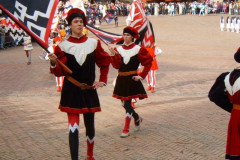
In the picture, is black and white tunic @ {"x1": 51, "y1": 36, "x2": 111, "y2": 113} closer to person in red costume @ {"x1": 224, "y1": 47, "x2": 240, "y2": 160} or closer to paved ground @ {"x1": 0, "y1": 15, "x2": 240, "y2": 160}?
paved ground @ {"x1": 0, "y1": 15, "x2": 240, "y2": 160}

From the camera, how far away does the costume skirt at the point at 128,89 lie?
6.35 metres

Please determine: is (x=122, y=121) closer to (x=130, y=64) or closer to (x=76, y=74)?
(x=130, y=64)

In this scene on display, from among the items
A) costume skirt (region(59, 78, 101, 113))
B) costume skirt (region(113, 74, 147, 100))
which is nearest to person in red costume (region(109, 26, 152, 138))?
costume skirt (region(113, 74, 147, 100))

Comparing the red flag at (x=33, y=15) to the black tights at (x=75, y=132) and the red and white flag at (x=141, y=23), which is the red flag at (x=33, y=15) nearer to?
the black tights at (x=75, y=132)

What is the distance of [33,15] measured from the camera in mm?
4398

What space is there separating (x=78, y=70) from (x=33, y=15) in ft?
2.85

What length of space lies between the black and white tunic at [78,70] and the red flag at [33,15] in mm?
363

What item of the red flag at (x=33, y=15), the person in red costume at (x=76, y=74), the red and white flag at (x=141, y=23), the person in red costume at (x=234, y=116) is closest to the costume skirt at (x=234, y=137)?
the person in red costume at (x=234, y=116)

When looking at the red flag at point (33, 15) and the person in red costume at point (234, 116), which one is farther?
the red flag at point (33, 15)

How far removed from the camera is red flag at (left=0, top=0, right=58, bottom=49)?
4.24 metres

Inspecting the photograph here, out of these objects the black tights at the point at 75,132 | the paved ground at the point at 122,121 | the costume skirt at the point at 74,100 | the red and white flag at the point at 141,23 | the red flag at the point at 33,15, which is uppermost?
the red flag at the point at 33,15

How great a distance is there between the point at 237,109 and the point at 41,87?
791 cm

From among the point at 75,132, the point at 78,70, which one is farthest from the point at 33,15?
the point at 75,132

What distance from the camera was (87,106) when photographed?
4801 mm
